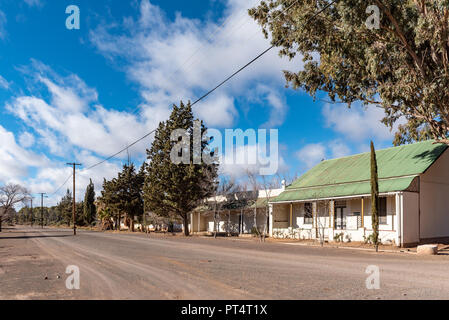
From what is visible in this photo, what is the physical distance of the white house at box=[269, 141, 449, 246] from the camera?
22.9 meters

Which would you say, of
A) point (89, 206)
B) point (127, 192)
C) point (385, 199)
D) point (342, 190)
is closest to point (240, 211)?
point (342, 190)

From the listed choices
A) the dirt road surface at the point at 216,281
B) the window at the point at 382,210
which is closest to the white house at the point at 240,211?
the window at the point at 382,210

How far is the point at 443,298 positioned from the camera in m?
7.49

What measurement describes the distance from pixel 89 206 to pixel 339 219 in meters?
74.1

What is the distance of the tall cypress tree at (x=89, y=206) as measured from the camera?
88.3m

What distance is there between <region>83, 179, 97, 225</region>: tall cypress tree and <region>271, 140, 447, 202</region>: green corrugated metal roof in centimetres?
6775

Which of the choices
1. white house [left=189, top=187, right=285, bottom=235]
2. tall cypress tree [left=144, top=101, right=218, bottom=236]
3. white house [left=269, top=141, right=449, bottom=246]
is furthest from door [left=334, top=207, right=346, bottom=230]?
tall cypress tree [left=144, top=101, right=218, bottom=236]

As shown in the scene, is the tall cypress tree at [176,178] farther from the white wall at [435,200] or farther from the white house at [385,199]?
the white wall at [435,200]

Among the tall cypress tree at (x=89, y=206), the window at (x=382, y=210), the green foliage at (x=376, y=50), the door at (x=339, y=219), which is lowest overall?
the tall cypress tree at (x=89, y=206)

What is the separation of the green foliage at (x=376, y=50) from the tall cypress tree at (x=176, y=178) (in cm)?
1814

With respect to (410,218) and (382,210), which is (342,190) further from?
(410,218)

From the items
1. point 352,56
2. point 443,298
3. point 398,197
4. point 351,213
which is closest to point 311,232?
point 351,213
